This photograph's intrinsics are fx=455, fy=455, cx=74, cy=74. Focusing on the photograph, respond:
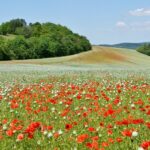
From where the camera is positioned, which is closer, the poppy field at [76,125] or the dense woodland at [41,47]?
the poppy field at [76,125]

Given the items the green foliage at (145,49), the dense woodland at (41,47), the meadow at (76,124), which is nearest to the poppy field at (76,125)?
the meadow at (76,124)

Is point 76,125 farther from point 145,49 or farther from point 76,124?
point 145,49

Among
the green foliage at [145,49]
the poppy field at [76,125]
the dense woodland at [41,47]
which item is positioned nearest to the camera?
the poppy field at [76,125]

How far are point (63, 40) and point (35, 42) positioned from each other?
26.5ft

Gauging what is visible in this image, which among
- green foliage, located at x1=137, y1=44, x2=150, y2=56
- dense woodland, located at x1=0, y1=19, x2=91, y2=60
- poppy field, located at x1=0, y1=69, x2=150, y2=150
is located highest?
poppy field, located at x1=0, y1=69, x2=150, y2=150

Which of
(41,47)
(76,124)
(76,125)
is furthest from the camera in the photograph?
(41,47)

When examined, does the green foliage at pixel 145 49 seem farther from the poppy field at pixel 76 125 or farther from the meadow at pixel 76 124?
the poppy field at pixel 76 125

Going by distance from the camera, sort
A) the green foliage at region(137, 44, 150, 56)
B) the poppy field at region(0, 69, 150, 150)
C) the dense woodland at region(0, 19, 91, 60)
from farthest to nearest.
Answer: the green foliage at region(137, 44, 150, 56)
the dense woodland at region(0, 19, 91, 60)
the poppy field at region(0, 69, 150, 150)

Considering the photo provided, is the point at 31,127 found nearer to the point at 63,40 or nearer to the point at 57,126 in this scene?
the point at 57,126

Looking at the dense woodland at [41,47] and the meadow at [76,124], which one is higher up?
the meadow at [76,124]

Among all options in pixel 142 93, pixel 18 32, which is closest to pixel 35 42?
pixel 18 32

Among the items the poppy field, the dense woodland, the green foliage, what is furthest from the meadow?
the green foliage

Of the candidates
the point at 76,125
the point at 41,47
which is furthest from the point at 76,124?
the point at 41,47

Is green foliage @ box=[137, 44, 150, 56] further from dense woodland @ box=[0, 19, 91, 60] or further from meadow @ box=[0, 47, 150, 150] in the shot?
meadow @ box=[0, 47, 150, 150]
